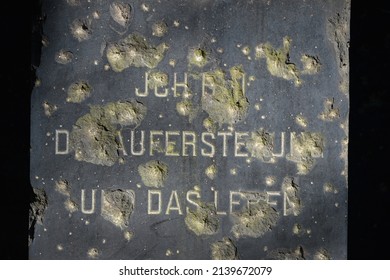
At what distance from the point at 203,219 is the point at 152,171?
7.0 inches

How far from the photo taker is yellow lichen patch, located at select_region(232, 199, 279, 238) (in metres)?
1.57

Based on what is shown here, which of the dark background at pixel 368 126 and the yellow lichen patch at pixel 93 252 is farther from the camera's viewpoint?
the dark background at pixel 368 126

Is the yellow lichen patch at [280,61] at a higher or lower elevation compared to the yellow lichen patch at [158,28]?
lower

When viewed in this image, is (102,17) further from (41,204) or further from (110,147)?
(41,204)

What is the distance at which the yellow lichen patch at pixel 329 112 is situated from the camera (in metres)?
1.57

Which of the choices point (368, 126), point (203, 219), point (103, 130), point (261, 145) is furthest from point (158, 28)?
point (368, 126)

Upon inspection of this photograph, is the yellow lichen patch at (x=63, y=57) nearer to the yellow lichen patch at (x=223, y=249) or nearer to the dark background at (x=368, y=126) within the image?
the dark background at (x=368, y=126)

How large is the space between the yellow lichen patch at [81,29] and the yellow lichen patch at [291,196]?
63 centimetres

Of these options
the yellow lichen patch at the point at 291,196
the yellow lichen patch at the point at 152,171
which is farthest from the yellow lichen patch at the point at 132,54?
the yellow lichen patch at the point at 291,196

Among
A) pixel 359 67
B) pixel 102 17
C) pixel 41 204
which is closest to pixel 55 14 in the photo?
pixel 102 17

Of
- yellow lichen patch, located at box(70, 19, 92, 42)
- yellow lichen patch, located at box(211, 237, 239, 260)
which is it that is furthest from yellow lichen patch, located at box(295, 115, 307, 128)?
yellow lichen patch, located at box(70, 19, 92, 42)

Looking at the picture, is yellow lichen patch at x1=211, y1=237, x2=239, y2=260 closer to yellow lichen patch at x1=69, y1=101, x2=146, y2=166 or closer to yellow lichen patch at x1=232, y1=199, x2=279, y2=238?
yellow lichen patch at x1=232, y1=199, x2=279, y2=238

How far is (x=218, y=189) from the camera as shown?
5.14ft

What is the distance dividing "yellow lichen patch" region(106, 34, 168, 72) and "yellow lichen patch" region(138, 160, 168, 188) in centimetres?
25
